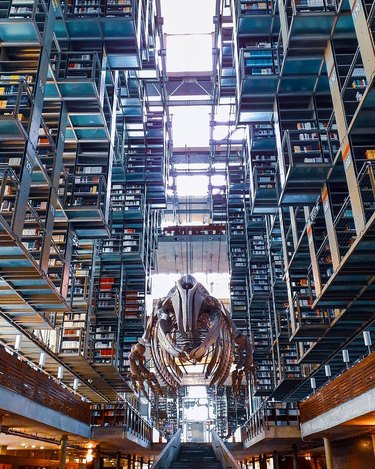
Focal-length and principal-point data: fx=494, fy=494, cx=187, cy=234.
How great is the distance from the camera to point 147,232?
53.9 feet

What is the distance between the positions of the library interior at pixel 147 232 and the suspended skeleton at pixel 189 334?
0.03 meters

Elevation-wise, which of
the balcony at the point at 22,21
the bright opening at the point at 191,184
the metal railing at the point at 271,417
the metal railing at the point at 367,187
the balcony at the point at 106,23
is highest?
the bright opening at the point at 191,184

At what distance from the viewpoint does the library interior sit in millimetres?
6512

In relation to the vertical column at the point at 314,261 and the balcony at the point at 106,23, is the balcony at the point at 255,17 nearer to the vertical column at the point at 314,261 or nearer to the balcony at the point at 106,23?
the balcony at the point at 106,23

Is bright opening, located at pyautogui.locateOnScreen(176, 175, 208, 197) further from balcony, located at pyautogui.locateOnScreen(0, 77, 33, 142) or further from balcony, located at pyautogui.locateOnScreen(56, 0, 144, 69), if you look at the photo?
balcony, located at pyautogui.locateOnScreen(0, 77, 33, 142)

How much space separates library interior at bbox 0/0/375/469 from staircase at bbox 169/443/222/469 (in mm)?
96

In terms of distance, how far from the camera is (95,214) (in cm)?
888

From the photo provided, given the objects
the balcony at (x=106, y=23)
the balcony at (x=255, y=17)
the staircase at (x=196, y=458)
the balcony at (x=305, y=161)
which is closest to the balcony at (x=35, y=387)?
the staircase at (x=196, y=458)

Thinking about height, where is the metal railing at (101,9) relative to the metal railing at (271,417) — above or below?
above

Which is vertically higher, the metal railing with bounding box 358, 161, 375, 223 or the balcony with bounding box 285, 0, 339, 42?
the balcony with bounding box 285, 0, 339, 42

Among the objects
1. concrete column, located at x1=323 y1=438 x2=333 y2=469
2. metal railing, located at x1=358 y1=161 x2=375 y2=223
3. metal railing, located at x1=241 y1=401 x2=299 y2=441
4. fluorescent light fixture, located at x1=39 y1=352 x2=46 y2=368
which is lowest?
concrete column, located at x1=323 y1=438 x2=333 y2=469

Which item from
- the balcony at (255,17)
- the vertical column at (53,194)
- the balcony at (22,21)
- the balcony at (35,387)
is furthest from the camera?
the balcony at (255,17)

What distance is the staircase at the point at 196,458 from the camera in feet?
35.7

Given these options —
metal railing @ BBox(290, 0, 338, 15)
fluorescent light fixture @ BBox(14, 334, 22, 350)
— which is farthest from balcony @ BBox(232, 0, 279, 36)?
fluorescent light fixture @ BBox(14, 334, 22, 350)
